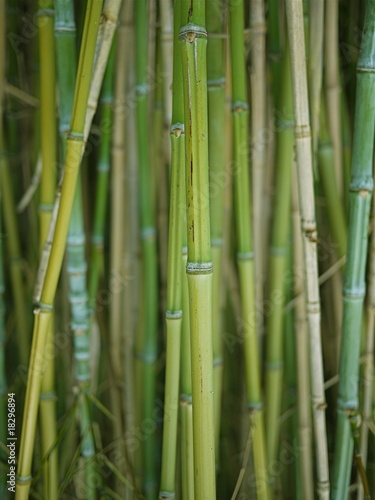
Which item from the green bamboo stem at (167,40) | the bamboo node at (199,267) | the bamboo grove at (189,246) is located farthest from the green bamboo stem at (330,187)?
the bamboo node at (199,267)

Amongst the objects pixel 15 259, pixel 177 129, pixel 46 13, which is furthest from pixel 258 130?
pixel 15 259

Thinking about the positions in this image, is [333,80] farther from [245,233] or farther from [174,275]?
[174,275]

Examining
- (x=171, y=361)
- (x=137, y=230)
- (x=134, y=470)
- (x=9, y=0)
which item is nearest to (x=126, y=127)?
(x=137, y=230)

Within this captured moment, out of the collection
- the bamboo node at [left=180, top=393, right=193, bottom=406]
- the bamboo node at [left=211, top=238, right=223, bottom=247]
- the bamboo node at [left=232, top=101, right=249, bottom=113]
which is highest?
the bamboo node at [left=232, top=101, right=249, bottom=113]

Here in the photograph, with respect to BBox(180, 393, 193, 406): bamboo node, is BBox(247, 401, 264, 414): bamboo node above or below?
below

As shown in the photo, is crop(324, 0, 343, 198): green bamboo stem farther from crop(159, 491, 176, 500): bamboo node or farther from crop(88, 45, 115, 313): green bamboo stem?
crop(159, 491, 176, 500): bamboo node

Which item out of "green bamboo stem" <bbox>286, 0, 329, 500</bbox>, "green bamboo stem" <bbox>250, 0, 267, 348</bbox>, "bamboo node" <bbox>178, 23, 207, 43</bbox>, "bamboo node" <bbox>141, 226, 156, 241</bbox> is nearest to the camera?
"bamboo node" <bbox>178, 23, 207, 43</bbox>

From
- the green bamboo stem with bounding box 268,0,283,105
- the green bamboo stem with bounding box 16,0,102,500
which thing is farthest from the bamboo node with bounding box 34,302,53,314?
the green bamboo stem with bounding box 268,0,283,105
